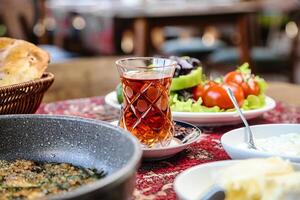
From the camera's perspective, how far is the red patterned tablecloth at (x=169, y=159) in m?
0.95

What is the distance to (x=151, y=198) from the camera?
2.94 feet

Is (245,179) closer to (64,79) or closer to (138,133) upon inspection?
(138,133)

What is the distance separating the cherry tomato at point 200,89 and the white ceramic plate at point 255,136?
0.33 meters

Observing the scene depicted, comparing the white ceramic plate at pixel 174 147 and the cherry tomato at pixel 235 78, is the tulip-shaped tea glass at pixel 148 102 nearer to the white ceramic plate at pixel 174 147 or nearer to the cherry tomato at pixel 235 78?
the white ceramic plate at pixel 174 147

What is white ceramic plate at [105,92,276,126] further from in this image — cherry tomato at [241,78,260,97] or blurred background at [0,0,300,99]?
blurred background at [0,0,300,99]

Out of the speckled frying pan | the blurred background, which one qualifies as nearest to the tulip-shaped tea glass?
the speckled frying pan

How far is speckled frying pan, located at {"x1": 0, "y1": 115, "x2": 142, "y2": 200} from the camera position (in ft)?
2.80

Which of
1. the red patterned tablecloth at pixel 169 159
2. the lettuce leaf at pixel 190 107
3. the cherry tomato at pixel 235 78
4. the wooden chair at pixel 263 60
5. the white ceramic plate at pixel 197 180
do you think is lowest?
the wooden chair at pixel 263 60

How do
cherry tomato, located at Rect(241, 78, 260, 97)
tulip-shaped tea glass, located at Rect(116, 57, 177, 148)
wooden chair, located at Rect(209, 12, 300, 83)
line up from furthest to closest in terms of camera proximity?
wooden chair, located at Rect(209, 12, 300, 83) → cherry tomato, located at Rect(241, 78, 260, 97) → tulip-shaped tea glass, located at Rect(116, 57, 177, 148)

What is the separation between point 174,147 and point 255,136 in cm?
22

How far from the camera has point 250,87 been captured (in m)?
1.53

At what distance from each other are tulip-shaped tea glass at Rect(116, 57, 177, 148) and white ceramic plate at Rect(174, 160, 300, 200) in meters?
0.23

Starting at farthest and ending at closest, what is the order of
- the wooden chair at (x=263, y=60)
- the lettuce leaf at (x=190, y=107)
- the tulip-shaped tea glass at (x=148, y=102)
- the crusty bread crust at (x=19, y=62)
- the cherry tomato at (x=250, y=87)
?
the wooden chair at (x=263, y=60)
the cherry tomato at (x=250, y=87)
the lettuce leaf at (x=190, y=107)
the crusty bread crust at (x=19, y=62)
the tulip-shaped tea glass at (x=148, y=102)

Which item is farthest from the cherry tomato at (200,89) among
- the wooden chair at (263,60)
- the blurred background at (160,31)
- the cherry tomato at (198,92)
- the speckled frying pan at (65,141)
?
the wooden chair at (263,60)
